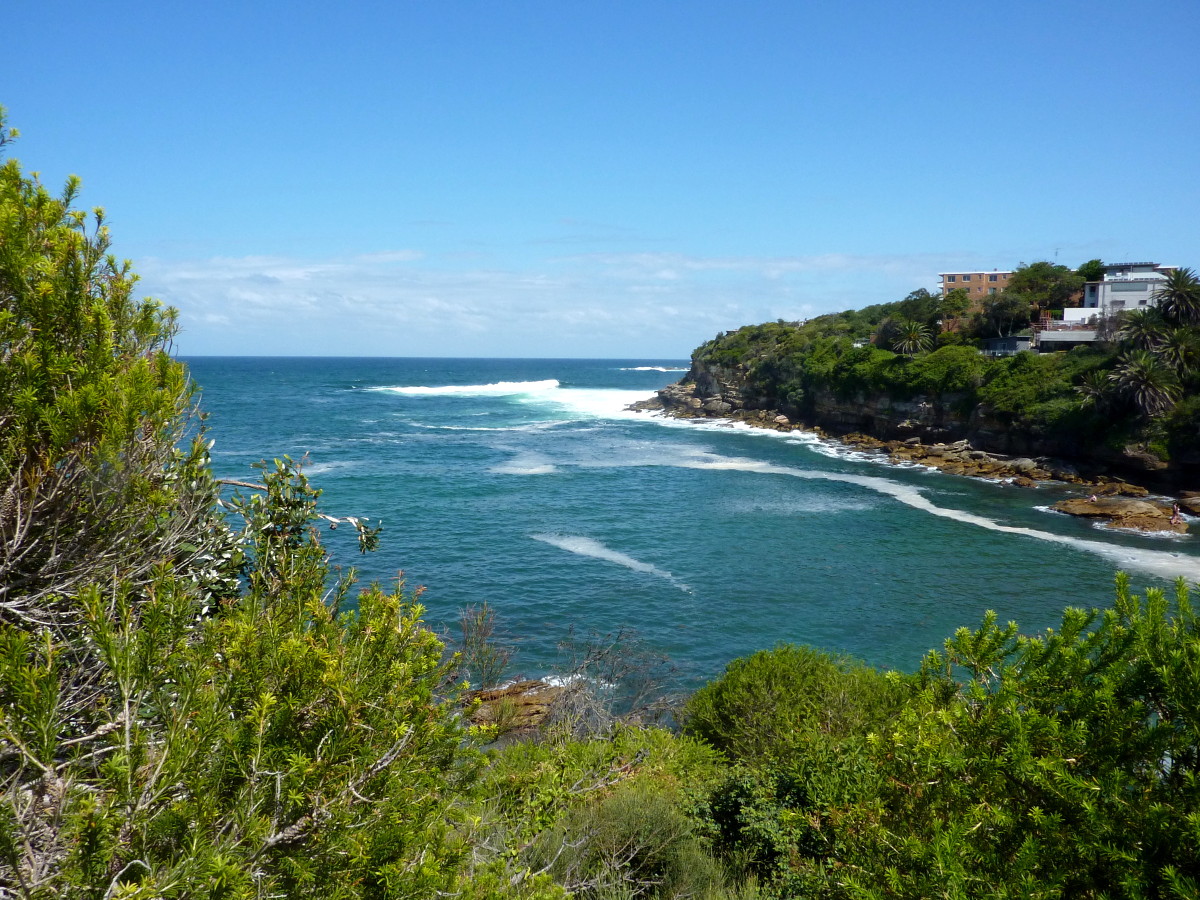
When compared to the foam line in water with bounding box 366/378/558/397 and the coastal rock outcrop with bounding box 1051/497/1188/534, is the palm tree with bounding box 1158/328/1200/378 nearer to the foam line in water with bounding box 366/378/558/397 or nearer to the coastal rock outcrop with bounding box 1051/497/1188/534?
the coastal rock outcrop with bounding box 1051/497/1188/534

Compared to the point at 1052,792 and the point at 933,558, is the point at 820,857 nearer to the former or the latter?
the point at 1052,792

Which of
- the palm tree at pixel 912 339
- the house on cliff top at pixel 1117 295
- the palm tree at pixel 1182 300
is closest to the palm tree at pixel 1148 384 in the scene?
the palm tree at pixel 1182 300

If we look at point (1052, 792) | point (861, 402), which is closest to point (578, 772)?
point (1052, 792)

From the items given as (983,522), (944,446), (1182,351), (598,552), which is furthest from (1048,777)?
(944,446)

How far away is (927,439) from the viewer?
5775 cm

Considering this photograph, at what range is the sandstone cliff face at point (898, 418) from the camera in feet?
146

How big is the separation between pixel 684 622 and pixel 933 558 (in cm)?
1296

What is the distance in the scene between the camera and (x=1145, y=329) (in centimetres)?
4659

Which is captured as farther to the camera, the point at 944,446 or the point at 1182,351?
the point at 944,446

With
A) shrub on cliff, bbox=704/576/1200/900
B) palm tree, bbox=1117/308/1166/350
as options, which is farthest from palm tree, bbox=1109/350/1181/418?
shrub on cliff, bbox=704/576/1200/900

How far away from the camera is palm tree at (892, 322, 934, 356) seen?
64812 millimetres

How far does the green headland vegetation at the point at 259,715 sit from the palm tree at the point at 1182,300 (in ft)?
173

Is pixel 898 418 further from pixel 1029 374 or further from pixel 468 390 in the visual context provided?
pixel 468 390

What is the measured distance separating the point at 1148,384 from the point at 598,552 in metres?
33.1
